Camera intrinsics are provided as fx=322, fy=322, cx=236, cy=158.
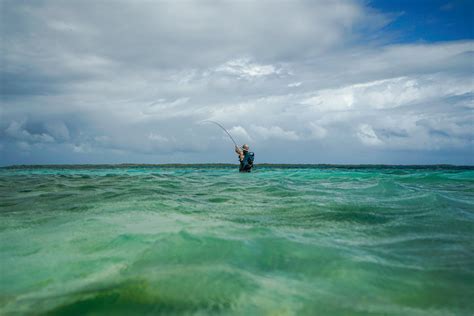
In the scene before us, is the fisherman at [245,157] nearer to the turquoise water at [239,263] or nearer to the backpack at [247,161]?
the backpack at [247,161]

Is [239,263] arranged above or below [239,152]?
below

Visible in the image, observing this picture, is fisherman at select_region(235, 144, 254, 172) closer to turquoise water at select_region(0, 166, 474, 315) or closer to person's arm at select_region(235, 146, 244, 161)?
person's arm at select_region(235, 146, 244, 161)

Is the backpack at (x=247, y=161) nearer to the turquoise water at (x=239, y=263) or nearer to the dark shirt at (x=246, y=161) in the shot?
the dark shirt at (x=246, y=161)

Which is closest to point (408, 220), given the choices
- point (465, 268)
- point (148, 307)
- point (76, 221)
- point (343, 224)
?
point (343, 224)

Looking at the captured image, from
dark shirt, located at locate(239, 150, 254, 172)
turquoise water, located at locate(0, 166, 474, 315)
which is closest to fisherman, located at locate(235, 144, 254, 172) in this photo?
dark shirt, located at locate(239, 150, 254, 172)

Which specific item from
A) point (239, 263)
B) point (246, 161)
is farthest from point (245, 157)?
point (239, 263)

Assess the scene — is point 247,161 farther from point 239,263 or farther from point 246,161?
point 239,263

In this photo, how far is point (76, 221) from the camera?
5.42 metres

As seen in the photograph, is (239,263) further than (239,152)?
No

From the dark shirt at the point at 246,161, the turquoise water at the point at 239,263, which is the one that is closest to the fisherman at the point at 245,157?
the dark shirt at the point at 246,161

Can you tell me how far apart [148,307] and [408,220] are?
15.6 feet

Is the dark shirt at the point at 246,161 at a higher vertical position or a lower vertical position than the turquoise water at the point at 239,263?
higher

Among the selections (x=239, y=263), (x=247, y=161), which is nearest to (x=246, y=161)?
(x=247, y=161)

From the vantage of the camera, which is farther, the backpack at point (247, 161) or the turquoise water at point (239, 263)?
the backpack at point (247, 161)
